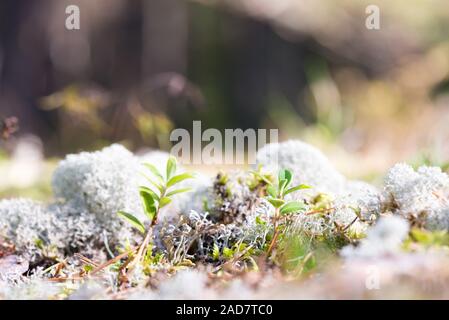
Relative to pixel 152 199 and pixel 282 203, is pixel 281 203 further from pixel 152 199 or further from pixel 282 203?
pixel 152 199

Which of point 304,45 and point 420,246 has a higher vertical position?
point 304,45

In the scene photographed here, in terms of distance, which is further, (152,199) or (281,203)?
(152,199)

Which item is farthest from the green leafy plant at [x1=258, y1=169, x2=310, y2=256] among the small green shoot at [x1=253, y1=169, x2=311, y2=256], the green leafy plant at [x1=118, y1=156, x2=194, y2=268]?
the green leafy plant at [x1=118, y1=156, x2=194, y2=268]

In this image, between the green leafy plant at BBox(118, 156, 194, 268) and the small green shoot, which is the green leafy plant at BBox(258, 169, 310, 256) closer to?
the small green shoot

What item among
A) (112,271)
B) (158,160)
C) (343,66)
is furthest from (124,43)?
(112,271)

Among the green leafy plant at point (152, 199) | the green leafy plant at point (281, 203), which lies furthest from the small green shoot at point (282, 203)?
the green leafy plant at point (152, 199)

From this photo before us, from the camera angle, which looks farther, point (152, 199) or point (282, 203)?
point (152, 199)

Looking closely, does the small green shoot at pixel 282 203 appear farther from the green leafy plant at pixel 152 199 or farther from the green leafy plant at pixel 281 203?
the green leafy plant at pixel 152 199

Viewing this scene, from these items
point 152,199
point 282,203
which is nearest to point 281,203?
point 282,203

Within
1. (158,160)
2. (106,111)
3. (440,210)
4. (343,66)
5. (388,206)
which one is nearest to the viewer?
(440,210)
